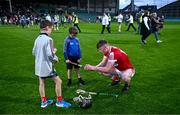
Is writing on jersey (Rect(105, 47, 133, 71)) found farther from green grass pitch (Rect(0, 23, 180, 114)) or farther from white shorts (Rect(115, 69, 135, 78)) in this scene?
green grass pitch (Rect(0, 23, 180, 114))

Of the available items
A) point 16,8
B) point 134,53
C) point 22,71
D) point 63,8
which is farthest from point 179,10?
point 22,71

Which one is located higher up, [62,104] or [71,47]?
[71,47]

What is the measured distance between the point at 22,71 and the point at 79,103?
4.65 metres

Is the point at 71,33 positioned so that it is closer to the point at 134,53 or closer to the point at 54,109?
the point at 54,109

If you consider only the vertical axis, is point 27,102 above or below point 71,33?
below

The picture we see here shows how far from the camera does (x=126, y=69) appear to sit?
319 inches

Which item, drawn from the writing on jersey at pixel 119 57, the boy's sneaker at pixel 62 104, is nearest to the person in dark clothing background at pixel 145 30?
the writing on jersey at pixel 119 57

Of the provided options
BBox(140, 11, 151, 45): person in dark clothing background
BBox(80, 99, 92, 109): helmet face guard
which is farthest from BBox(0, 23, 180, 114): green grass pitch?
BBox(140, 11, 151, 45): person in dark clothing background

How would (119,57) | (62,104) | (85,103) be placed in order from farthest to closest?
(119,57) < (62,104) < (85,103)

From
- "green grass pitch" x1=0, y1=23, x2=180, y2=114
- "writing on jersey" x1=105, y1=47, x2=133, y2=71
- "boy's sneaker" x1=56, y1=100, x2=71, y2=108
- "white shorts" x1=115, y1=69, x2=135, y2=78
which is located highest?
"writing on jersey" x1=105, y1=47, x2=133, y2=71

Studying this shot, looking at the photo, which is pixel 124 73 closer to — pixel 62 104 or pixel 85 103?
pixel 85 103

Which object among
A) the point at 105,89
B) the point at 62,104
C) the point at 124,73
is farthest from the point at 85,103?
the point at 105,89

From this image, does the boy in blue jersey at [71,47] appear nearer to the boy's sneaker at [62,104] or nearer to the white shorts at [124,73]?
the white shorts at [124,73]

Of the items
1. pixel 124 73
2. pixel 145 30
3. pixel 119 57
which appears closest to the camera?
pixel 119 57
